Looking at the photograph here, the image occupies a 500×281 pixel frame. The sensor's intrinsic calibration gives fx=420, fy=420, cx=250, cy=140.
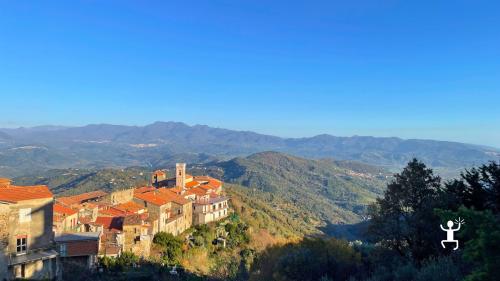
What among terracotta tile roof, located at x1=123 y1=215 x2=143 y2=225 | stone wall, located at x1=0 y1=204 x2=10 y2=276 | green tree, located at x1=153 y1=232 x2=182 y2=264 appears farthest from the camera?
green tree, located at x1=153 y1=232 x2=182 y2=264

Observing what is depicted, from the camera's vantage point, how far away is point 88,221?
152 feet

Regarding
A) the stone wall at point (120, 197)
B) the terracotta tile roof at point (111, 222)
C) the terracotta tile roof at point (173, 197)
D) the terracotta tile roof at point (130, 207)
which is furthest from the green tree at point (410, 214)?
the stone wall at point (120, 197)

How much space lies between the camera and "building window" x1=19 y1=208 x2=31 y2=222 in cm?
2509

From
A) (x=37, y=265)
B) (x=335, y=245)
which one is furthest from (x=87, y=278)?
(x=335, y=245)

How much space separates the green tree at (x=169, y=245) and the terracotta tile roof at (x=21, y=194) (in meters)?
20.1

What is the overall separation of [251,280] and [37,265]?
13.7 m

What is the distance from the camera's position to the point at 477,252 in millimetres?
7832

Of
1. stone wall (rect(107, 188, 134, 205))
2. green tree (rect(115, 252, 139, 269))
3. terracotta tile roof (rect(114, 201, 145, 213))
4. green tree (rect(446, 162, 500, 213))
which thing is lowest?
green tree (rect(115, 252, 139, 269))

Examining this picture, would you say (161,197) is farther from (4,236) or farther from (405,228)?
(405,228)

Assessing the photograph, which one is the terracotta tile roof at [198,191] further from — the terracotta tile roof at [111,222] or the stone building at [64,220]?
the stone building at [64,220]

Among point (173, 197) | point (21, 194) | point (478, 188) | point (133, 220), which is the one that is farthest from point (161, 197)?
point (478, 188)

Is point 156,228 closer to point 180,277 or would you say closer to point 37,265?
point 180,277

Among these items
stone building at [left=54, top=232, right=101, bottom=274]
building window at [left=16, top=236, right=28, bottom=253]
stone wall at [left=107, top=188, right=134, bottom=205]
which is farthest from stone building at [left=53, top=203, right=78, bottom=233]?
building window at [left=16, top=236, right=28, bottom=253]

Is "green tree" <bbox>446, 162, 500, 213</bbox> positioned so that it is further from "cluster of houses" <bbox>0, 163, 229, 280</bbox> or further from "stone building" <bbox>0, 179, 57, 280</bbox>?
"cluster of houses" <bbox>0, 163, 229, 280</bbox>
